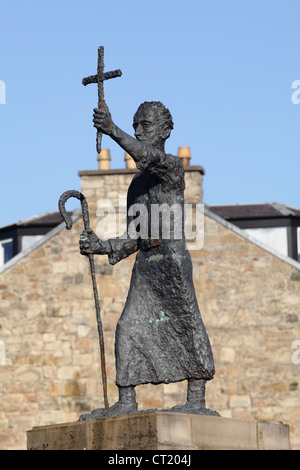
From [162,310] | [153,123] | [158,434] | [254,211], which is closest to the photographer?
[158,434]

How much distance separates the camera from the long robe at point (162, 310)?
33.0 feet

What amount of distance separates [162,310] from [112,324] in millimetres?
11302

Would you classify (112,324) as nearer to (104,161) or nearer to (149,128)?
(104,161)

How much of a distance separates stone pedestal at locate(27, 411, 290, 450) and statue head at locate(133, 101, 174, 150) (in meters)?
2.28

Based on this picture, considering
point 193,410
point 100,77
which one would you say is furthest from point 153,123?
point 193,410

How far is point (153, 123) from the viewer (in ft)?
33.9

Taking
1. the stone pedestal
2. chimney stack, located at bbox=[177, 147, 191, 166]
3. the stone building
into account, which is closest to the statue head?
the stone pedestal

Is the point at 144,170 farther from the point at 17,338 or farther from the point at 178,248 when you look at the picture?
the point at 17,338

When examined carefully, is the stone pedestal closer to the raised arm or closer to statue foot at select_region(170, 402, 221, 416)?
statue foot at select_region(170, 402, 221, 416)

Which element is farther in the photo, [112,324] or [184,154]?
[184,154]

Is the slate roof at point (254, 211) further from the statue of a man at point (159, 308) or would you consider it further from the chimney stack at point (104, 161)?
the statue of a man at point (159, 308)

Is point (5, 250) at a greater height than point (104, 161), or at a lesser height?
lesser

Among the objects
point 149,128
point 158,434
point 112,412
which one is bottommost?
point 158,434
